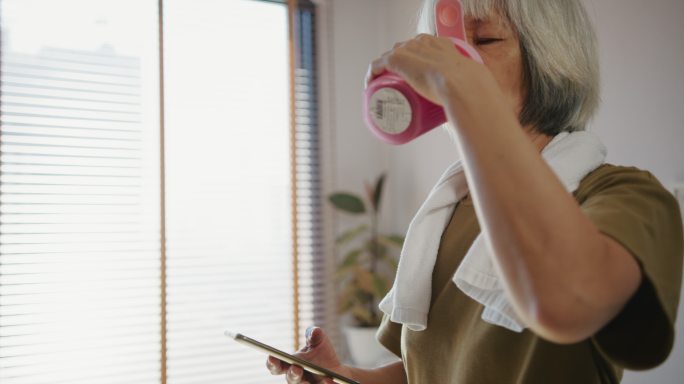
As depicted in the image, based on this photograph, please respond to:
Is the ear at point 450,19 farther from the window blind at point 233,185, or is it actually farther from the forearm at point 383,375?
the window blind at point 233,185

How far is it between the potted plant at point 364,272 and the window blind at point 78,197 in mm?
849

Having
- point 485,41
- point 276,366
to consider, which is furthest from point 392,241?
point 485,41

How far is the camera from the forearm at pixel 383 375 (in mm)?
975

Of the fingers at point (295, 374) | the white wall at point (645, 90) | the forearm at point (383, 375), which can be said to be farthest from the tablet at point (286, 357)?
the white wall at point (645, 90)

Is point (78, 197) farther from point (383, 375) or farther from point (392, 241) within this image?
point (383, 375)

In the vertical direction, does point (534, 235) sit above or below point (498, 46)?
below

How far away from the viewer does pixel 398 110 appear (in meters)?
0.64

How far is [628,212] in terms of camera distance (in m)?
0.53

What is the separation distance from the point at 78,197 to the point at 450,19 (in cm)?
190

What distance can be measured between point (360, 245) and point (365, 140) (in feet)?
1.83

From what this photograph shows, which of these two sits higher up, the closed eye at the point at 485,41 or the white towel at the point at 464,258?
the closed eye at the point at 485,41

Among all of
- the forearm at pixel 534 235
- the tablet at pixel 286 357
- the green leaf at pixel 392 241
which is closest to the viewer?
the forearm at pixel 534 235

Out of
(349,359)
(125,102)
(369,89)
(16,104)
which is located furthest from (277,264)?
(369,89)

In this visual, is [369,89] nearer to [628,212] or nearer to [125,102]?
[628,212]
